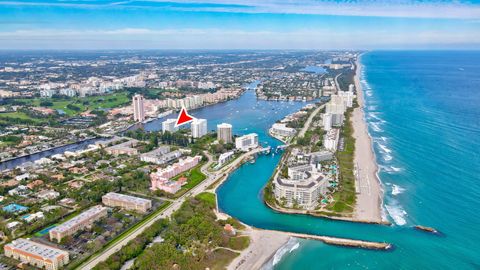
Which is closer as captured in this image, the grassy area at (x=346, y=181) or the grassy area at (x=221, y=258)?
the grassy area at (x=221, y=258)

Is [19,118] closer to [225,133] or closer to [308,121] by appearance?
[225,133]

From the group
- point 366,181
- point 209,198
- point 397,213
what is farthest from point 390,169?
point 209,198

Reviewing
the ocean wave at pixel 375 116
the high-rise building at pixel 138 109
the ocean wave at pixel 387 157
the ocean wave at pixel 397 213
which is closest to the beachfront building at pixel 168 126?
the high-rise building at pixel 138 109

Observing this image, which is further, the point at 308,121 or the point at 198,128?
the point at 308,121

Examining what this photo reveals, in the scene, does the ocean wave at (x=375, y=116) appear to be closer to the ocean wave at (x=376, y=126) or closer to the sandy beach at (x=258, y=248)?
the ocean wave at (x=376, y=126)

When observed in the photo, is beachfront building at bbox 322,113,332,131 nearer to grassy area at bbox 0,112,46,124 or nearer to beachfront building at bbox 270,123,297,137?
beachfront building at bbox 270,123,297,137

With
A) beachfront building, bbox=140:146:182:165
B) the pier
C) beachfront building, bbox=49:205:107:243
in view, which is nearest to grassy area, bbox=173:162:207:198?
beachfront building, bbox=140:146:182:165

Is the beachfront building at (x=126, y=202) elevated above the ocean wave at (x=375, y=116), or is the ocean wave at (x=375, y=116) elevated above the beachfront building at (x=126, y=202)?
the ocean wave at (x=375, y=116)
